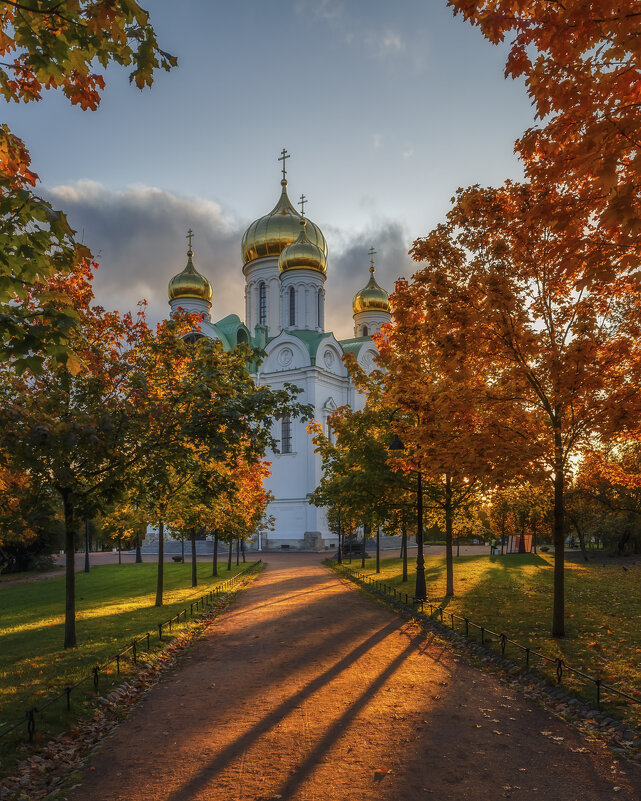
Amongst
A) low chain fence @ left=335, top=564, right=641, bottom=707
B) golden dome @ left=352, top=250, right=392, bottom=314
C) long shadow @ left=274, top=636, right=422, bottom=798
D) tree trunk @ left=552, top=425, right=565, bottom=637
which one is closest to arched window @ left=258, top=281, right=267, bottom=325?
golden dome @ left=352, top=250, right=392, bottom=314

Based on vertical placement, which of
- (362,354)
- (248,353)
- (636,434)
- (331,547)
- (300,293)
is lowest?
(331,547)

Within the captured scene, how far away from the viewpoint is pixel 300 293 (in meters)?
57.2

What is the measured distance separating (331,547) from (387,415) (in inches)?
1333

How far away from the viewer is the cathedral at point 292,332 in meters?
52.2

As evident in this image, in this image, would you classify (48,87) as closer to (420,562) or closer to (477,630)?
(477,630)

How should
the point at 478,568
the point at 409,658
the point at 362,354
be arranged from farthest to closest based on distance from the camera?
1. the point at 362,354
2. the point at 478,568
3. the point at 409,658

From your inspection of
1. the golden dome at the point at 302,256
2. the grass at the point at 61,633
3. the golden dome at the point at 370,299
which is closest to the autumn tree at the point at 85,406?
the grass at the point at 61,633

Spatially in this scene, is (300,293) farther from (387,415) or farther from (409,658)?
(409,658)

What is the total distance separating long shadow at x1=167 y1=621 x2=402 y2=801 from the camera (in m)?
5.88

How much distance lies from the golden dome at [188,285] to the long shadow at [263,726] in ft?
170

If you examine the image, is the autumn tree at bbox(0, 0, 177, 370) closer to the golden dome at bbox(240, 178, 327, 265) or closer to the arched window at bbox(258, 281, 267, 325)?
the golden dome at bbox(240, 178, 327, 265)

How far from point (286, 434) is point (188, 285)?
706 inches

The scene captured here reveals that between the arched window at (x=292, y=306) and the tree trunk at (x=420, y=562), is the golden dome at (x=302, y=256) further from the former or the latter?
the tree trunk at (x=420, y=562)

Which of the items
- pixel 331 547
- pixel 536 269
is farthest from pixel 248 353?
pixel 331 547
